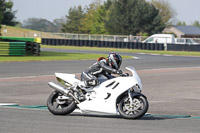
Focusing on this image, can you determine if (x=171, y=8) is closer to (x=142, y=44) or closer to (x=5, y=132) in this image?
(x=142, y=44)

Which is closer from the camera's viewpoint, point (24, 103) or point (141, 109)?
point (141, 109)

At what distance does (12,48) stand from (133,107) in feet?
83.7

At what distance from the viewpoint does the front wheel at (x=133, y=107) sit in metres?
8.64

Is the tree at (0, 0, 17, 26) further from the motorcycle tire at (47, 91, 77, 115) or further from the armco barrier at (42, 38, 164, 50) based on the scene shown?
the motorcycle tire at (47, 91, 77, 115)

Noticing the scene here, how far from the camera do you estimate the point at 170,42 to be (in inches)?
2132

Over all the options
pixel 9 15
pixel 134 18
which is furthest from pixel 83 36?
pixel 9 15

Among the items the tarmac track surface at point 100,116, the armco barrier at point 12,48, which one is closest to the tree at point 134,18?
the armco barrier at point 12,48

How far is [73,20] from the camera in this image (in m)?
128

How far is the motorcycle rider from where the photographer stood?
9.06 metres

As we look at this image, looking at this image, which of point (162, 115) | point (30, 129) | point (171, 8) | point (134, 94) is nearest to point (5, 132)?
point (30, 129)

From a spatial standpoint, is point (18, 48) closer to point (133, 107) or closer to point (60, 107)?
point (60, 107)

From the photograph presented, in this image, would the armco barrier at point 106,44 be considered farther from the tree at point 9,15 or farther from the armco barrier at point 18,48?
the tree at point 9,15

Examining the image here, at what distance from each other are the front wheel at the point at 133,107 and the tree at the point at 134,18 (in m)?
73.9

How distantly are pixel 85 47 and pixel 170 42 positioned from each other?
33.8 feet
